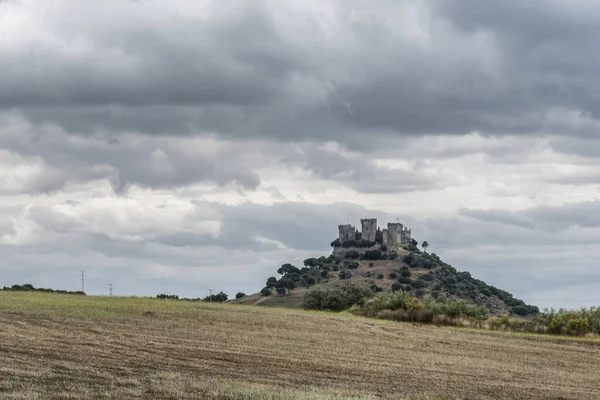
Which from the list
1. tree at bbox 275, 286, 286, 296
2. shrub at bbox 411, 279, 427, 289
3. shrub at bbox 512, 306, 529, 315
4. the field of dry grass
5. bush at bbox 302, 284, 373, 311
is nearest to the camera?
the field of dry grass

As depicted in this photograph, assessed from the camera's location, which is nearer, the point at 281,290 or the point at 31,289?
the point at 31,289

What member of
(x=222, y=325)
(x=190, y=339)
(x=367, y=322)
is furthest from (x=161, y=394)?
(x=367, y=322)

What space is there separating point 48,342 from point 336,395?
13.9 m

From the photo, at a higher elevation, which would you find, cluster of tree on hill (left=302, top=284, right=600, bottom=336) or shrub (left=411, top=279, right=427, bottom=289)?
shrub (left=411, top=279, right=427, bottom=289)

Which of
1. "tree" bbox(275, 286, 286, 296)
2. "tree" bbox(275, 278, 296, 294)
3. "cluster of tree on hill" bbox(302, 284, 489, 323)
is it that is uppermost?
"tree" bbox(275, 278, 296, 294)

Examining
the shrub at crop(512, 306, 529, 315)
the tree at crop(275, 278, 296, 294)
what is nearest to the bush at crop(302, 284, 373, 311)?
the shrub at crop(512, 306, 529, 315)

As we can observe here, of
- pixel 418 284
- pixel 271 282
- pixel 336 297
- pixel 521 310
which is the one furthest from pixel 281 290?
pixel 336 297

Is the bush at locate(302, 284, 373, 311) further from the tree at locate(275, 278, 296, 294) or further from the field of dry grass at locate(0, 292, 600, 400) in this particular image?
the tree at locate(275, 278, 296, 294)

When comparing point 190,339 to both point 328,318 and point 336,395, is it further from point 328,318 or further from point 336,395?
point 328,318

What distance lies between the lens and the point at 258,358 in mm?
35438

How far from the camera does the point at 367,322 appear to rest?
6206 centimetres

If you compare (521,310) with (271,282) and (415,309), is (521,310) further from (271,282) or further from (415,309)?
(415,309)

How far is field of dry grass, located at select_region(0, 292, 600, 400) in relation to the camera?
25797 millimetres

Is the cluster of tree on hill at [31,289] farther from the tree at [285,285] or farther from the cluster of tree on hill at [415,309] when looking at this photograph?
the tree at [285,285]
